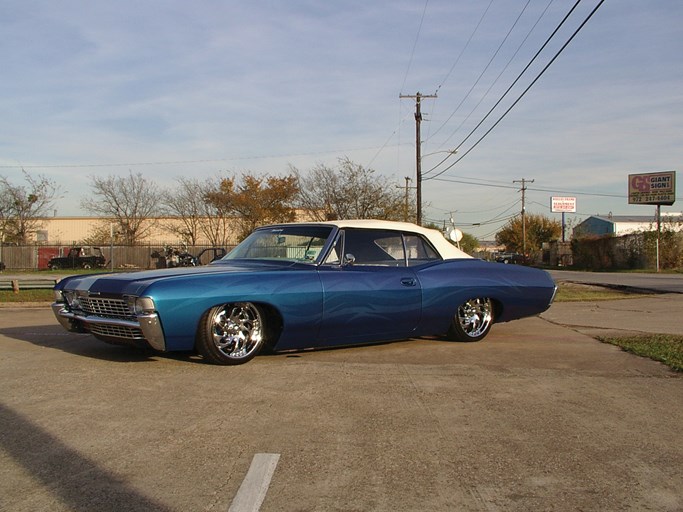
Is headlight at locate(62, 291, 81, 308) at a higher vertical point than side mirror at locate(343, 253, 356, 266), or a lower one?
lower

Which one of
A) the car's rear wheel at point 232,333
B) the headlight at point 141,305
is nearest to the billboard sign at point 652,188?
the car's rear wheel at point 232,333

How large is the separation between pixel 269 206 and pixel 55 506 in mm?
38878

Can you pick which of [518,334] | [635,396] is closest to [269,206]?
[518,334]

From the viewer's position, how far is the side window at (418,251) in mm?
7539

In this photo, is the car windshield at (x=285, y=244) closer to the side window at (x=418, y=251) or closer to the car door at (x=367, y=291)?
the car door at (x=367, y=291)

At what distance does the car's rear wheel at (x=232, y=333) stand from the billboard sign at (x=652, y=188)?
49673 millimetres

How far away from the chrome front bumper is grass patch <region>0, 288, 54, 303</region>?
10.3m

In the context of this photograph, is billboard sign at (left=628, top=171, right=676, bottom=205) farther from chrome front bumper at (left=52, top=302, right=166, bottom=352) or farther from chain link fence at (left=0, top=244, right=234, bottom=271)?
chrome front bumper at (left=52, top=302, right=166, bottom=352)

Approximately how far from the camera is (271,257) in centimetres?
711

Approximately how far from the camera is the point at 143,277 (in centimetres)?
607

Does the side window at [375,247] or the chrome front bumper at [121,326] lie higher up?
the side window at [375,247]

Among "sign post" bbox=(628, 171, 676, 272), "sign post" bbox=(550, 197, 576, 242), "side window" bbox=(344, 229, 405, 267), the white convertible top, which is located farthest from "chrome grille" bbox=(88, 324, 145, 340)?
"sign post" bbox=(550, 197, 576, 242)

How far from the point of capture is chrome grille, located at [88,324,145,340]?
5695mm

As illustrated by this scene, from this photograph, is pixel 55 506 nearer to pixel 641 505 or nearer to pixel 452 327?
pixel 641 505
